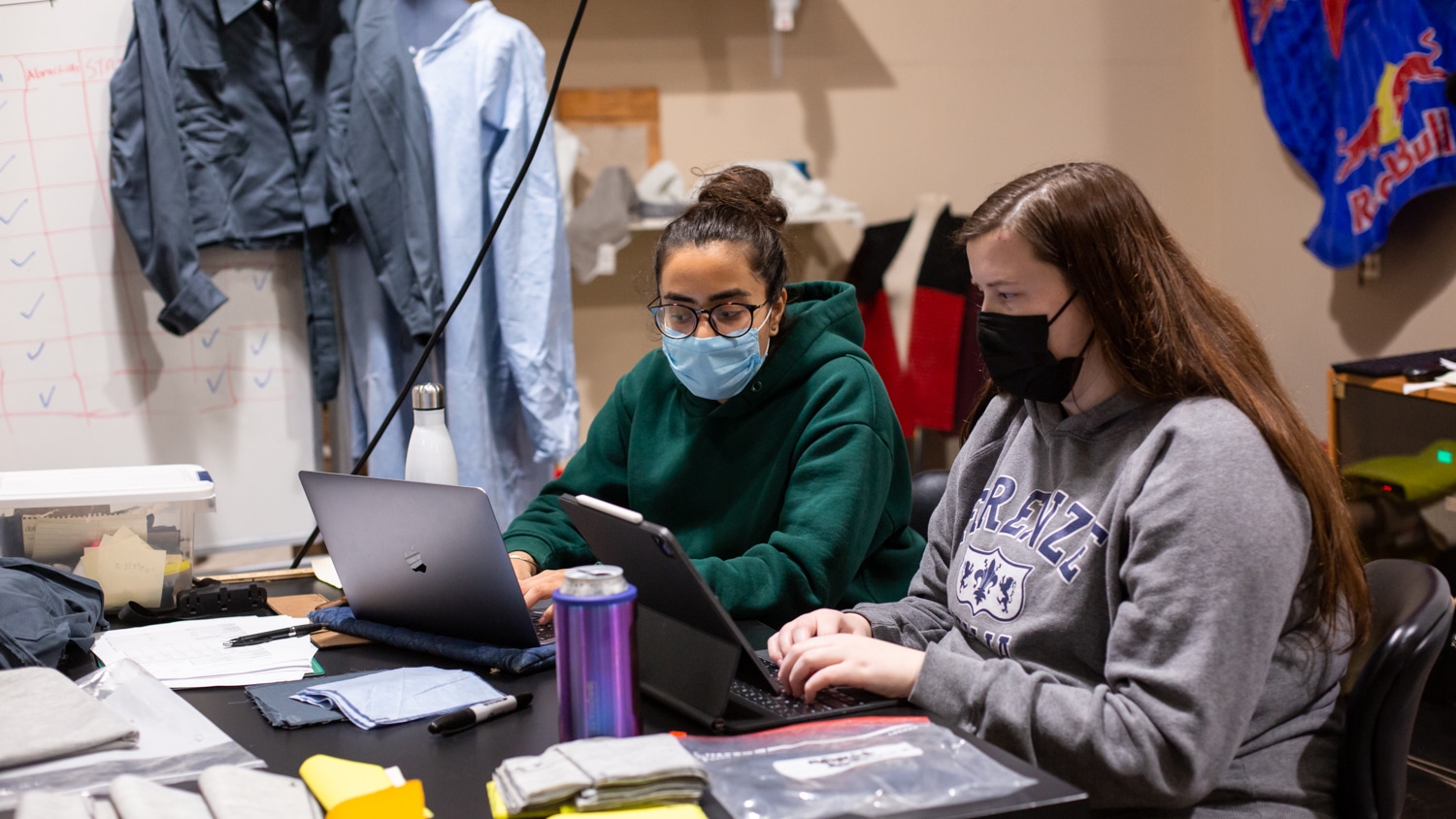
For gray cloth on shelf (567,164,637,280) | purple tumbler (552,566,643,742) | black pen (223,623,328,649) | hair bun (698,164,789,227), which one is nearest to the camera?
purple tumbler (552,566,643,742)

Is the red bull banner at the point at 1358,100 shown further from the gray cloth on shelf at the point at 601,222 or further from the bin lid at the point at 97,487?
the bin lid at the point at 97,487

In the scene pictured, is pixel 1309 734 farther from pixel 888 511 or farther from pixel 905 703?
pixel 888 511

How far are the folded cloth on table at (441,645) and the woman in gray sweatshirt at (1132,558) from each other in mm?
247

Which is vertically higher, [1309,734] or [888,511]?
[888,511]

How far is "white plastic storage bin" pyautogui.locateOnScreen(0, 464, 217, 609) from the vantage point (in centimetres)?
141

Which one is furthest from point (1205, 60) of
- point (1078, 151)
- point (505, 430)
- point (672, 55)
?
point (505, 430)

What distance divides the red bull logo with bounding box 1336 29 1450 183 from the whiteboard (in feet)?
8.53

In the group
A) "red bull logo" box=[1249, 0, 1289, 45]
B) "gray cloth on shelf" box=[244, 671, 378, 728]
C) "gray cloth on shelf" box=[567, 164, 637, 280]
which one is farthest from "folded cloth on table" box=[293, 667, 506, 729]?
"red bull logo" box=[1249, 0, 1289, 45]

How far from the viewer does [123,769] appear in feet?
3.05

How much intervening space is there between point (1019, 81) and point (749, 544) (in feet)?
8.32

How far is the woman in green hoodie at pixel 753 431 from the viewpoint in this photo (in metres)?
1.54

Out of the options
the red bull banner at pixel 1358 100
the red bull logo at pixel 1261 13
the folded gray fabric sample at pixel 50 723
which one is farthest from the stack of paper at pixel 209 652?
Result: the red bull logo at pixel 1261 13

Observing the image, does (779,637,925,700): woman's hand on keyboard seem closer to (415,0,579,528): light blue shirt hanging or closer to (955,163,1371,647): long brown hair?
(955,163,1371,647): long brown hair

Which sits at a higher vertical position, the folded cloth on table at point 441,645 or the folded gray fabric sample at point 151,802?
the folded gray fabric sample at point 151,802
